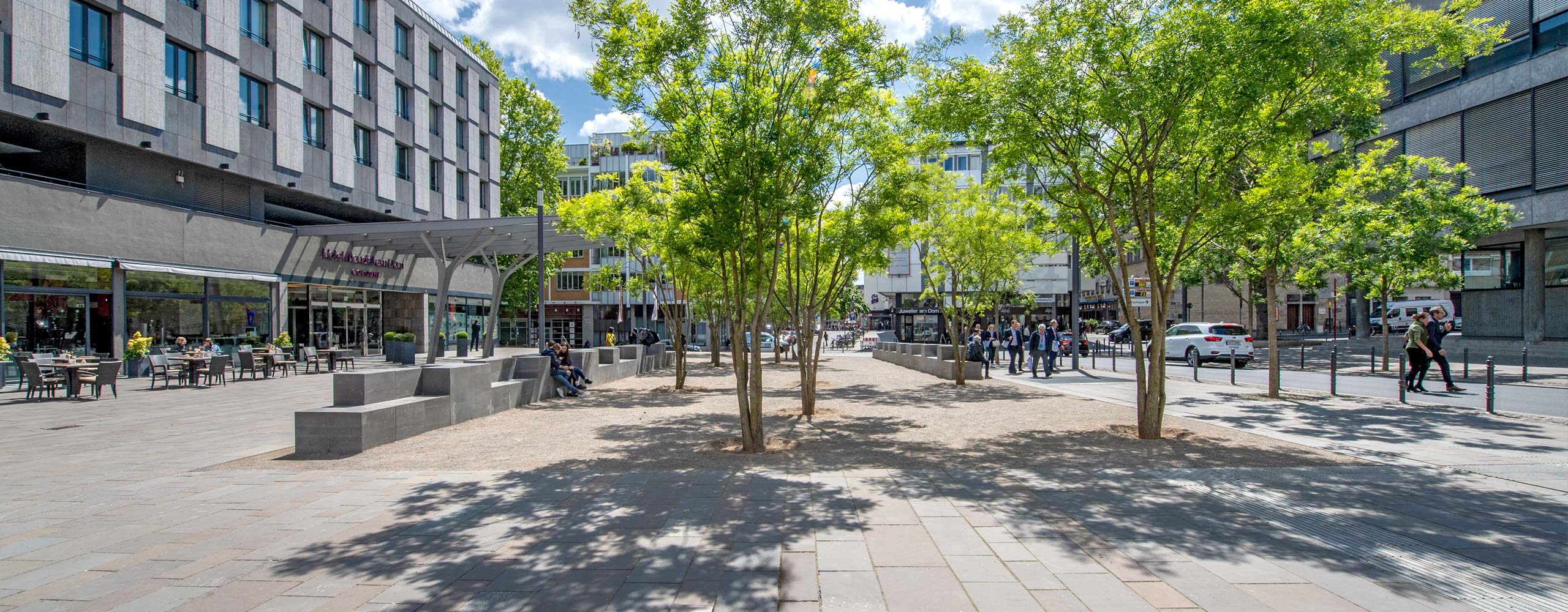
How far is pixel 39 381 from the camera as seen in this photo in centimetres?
1399

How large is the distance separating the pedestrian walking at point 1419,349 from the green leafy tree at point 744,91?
1187 cm

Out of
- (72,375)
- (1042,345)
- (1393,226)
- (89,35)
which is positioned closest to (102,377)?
(72,375)

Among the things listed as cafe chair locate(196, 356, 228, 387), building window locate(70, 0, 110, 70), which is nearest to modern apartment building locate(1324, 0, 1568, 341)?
cafe chair locate(196, 356, 228, 387)

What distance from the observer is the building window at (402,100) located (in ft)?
106

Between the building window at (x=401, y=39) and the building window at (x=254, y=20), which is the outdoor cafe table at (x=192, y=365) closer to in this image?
the building window at (x=254, y=20)

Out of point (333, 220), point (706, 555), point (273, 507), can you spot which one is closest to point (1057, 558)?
point (706, 555)

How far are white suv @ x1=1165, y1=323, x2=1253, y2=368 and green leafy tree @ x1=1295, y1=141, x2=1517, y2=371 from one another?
4.74 meters

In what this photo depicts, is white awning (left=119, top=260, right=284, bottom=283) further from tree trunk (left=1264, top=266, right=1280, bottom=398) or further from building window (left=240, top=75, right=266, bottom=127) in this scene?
tree trunk (left=1264, top=266, right=1280, bottom=398)

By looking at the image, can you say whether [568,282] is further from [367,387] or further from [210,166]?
[367,387]

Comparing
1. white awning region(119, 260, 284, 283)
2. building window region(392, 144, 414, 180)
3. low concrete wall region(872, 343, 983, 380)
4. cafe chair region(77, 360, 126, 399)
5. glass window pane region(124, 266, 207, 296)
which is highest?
building window region(392, 144, 414, 180)

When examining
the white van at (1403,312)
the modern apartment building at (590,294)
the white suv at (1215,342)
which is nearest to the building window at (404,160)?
the modern apartment building at (590,294)

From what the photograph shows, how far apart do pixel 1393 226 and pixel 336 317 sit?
34.2 m

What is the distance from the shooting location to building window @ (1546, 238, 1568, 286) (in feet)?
79.8

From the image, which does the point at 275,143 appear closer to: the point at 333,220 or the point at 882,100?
the point at 333,220
